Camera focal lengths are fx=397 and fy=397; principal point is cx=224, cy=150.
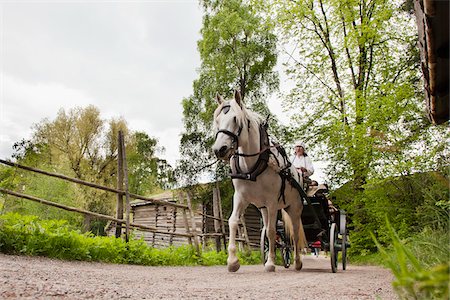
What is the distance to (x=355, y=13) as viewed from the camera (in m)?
13.6

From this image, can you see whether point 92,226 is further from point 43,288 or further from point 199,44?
point 43,288

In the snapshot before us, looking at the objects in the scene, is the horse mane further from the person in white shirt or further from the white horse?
the person in white shirt

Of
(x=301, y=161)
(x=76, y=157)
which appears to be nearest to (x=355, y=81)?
(x=301, y=161)

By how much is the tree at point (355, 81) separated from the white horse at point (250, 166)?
423cm

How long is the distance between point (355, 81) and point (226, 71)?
337 inches

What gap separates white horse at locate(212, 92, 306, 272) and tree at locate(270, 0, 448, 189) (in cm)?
423

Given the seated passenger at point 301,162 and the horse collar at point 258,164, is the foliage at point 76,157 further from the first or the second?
the horse collar at point 258,164

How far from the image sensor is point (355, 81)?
13992 mm

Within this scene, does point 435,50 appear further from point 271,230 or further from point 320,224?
point 320,224

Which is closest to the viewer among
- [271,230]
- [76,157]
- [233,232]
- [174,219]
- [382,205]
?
[233,232]

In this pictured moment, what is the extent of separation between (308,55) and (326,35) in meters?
0.96

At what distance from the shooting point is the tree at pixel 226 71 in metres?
20.8

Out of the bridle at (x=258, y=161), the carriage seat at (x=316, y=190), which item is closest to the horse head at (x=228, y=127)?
the bridle at (x=258, y=161)

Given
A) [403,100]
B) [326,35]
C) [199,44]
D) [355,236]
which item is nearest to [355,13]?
[326,35]
